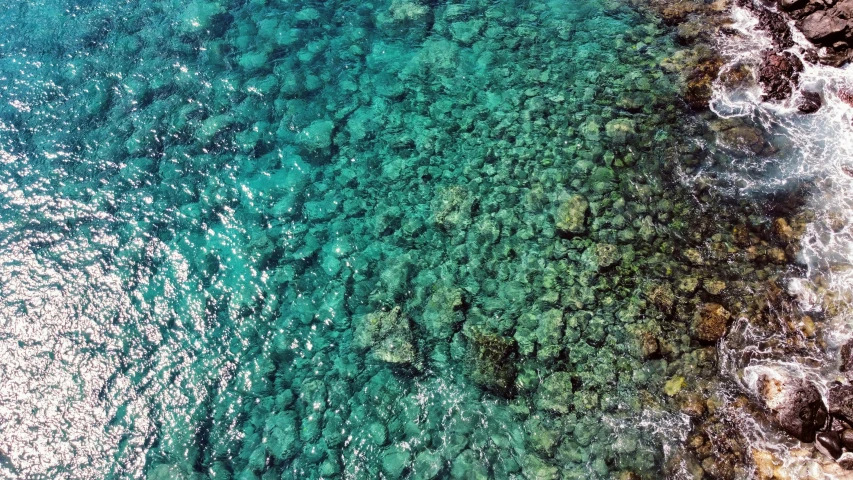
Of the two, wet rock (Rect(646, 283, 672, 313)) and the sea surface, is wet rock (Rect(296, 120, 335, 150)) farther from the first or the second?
wet rock (Rect(646, 283, 672, 313))

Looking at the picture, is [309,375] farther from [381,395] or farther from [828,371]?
[828,371]

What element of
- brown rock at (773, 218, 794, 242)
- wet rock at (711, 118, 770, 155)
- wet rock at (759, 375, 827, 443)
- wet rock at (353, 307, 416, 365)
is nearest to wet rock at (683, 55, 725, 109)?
wet rock at (711, 118, 770, 155)

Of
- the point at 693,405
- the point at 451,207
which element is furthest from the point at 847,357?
the point at 451,207

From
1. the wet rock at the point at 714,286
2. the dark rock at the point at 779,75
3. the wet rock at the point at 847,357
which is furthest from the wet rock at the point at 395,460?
the dark rock at the point at 779,75

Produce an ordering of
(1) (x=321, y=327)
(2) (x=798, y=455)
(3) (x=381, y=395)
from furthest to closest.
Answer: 1. (1) (x=321, y=327)
2. (3) (x=381, y=395)
3. (2) (x=798, y=455)

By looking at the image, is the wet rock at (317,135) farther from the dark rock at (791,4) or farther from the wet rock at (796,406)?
the dark rock at (791,4)

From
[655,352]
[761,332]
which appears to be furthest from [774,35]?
[655,352]
